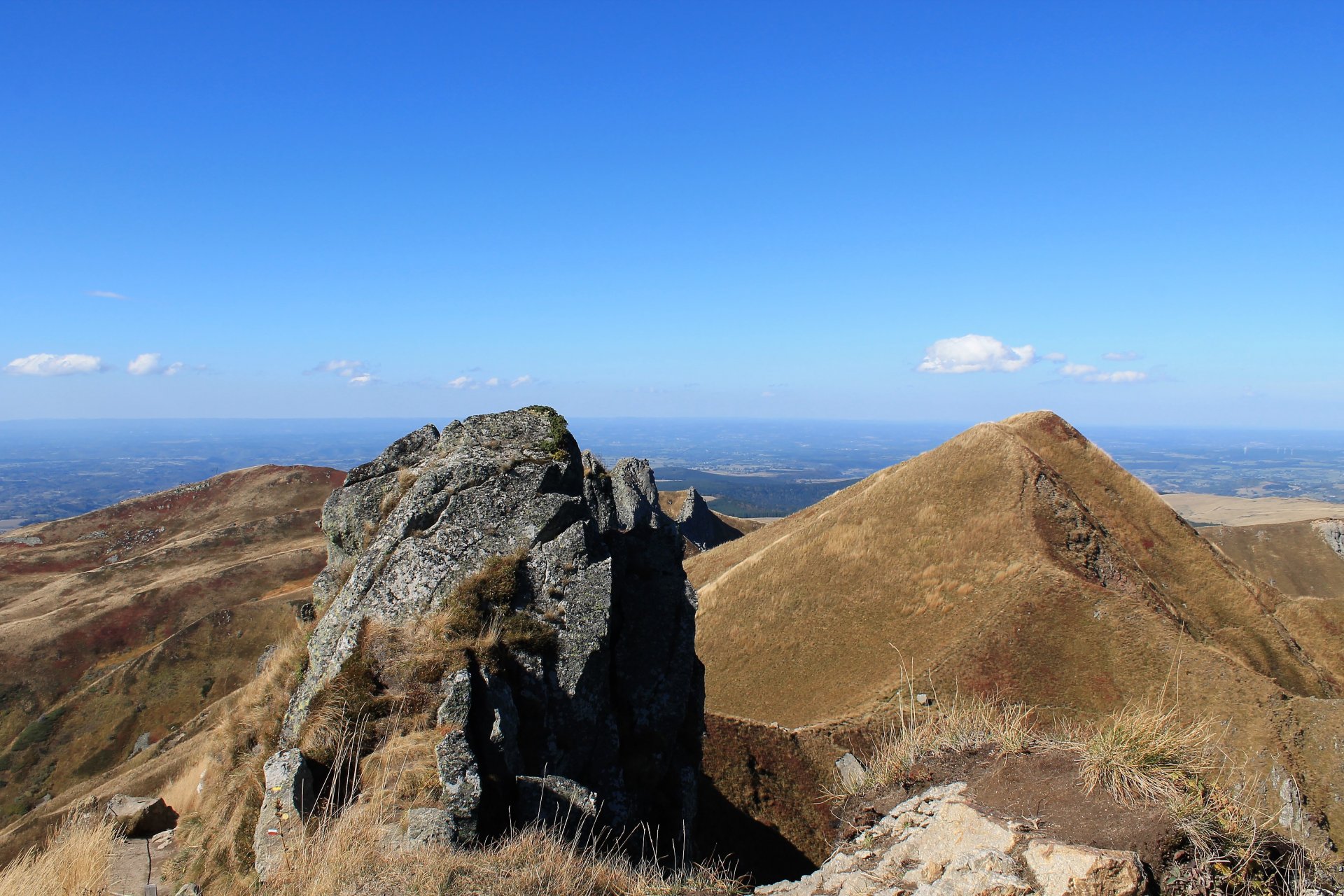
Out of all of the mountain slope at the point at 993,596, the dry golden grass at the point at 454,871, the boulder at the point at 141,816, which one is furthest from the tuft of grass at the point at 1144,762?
the mountain slope at the point at 993,596

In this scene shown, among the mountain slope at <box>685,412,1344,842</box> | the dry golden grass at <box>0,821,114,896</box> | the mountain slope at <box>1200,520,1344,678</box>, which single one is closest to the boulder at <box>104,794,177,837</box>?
the dry golden grass at <box>0,821,114,896</box>

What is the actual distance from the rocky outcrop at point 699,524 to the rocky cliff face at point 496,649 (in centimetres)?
6290

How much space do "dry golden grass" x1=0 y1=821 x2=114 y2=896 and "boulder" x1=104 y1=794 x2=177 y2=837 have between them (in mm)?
2081

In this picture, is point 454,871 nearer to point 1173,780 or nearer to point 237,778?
point 237,778

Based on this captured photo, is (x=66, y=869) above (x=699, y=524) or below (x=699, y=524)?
above

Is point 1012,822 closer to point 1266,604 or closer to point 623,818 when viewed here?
point 623,818

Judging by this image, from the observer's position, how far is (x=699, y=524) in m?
83.5

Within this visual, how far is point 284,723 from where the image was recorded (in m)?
10.7

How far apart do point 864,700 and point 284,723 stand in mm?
27025

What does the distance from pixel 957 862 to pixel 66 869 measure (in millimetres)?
10165

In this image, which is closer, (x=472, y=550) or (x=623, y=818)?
(x=623, y=818)

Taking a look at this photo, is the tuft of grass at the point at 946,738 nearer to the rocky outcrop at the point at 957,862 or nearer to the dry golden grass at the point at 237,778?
the rocky outcrop at the point at 957,862

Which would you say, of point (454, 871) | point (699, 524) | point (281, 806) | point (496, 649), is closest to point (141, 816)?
point (281, 806)

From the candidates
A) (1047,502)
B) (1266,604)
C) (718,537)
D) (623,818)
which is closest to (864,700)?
(1047,502)
